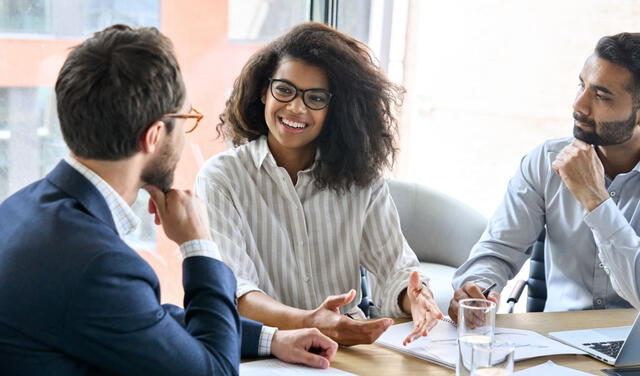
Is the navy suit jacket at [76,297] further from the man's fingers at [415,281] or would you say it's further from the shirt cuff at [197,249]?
the man's fingers at [415,281]

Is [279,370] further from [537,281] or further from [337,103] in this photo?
[537,281]

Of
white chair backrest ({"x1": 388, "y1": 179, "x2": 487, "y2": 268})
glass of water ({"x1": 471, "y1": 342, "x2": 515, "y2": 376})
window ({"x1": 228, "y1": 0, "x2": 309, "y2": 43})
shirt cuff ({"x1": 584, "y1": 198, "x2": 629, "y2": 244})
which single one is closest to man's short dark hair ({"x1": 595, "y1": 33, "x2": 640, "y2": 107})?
shirt cuff ({"x1": 584, "y1": 198, "x2": 629, "y2": 244})

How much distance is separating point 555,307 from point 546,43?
7.32 ft

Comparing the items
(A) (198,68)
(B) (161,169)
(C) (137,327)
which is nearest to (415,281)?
(B) (161,169)

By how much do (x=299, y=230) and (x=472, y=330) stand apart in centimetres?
84

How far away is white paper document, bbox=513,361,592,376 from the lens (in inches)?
69.6

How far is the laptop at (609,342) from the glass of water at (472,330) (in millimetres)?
389

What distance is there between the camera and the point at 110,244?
1.33m

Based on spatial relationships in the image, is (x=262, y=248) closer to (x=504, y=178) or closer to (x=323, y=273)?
(x=323, y=273)

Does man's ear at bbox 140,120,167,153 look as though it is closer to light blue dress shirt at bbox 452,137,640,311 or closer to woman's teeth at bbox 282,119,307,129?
woman's teeth at bbox 282,119,307,129

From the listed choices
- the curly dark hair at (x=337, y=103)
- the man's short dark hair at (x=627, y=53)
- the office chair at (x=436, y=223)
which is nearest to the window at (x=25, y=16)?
the curly dark hair at (x=337, y=103)

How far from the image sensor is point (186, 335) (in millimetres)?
1416

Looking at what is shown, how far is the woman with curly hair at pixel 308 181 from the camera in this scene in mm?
2303

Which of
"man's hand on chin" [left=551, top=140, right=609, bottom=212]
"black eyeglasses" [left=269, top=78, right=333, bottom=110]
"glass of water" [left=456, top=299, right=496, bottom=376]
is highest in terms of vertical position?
"black eyeglasses" [left=269, top=78, right=333, bottom=110]
